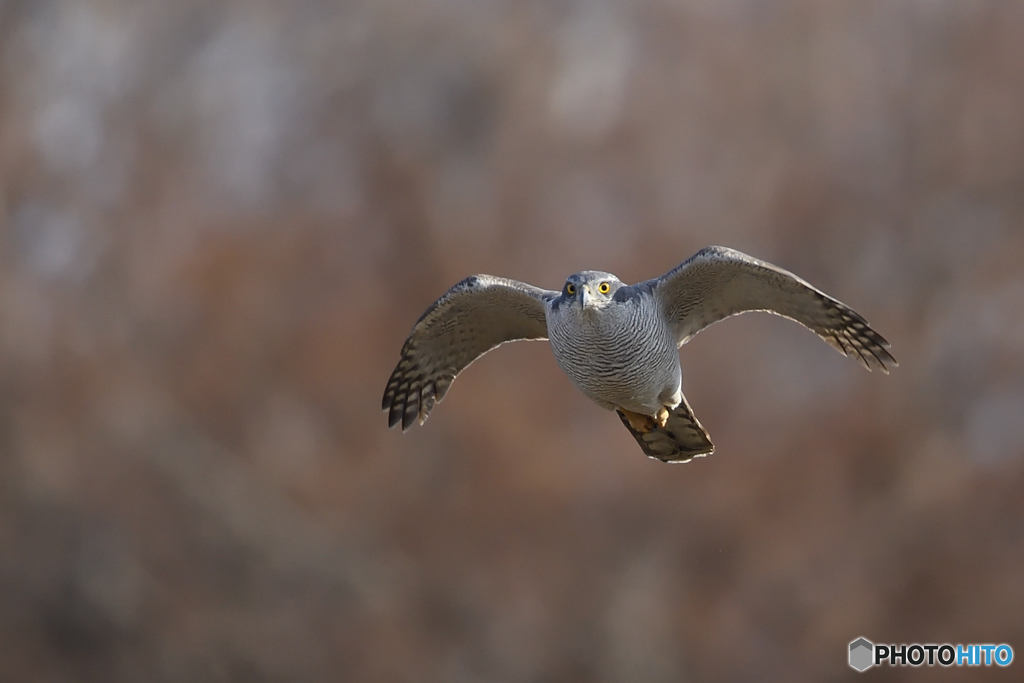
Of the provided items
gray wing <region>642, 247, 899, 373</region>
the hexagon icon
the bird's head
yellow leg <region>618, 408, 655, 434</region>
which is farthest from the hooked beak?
the hexagon icon

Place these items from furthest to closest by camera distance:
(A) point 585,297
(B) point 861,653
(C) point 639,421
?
(B) point 861,653, (C) point 639,421, (A) point 585,297

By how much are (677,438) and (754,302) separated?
1.11 m

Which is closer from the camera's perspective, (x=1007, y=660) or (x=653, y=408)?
(x=653, y=408)

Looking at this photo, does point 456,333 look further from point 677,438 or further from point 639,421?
point 677,438

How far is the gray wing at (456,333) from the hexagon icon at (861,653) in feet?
46.1

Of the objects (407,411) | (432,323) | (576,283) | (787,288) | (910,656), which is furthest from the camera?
(910,656)

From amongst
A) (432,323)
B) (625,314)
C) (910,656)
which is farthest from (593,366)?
(910,656)

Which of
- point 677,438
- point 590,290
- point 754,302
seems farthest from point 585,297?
point 677,438

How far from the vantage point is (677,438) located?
8633 mm

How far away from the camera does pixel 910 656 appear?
20.2 m

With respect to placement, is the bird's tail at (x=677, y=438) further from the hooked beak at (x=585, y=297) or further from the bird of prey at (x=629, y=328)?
the hooked beak at (x=585, y=297)

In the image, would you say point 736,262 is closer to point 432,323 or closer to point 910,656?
point 432,323

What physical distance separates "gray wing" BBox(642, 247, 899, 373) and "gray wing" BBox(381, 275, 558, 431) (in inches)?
34.6

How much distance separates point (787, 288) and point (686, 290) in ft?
2.15
